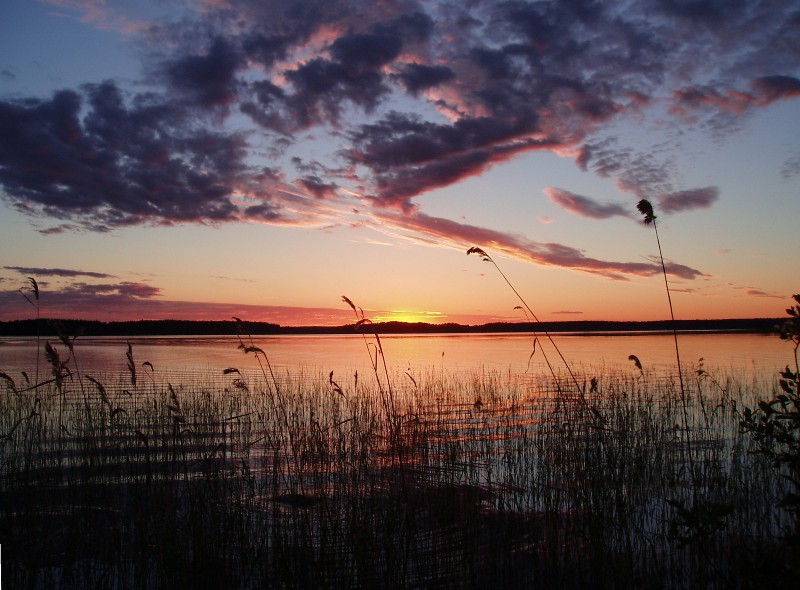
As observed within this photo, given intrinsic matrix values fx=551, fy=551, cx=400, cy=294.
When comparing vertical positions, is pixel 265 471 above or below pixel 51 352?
below

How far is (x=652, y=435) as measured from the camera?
11.0 metres

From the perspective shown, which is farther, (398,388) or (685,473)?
(398,388)

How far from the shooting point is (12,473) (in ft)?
25.6

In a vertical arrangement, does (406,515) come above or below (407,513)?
above

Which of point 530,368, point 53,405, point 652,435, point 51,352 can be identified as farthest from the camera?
point 530,368

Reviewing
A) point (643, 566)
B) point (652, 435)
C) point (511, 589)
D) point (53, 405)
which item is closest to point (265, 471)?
point (511, 589)

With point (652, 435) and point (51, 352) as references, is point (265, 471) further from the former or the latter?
point (652, 435)

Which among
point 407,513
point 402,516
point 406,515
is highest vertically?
point 406,515

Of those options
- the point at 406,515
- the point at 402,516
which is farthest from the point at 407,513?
the point at 402,516

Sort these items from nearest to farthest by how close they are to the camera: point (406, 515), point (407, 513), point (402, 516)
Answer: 1. point (406, 515)
2. point (407, 513)
3. point (402, 516)

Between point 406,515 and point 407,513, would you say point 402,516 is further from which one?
point 406,515

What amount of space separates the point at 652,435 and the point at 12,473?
36.2 ft

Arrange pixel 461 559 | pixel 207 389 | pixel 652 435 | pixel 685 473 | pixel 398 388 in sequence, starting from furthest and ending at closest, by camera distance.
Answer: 1. pixel 398 388
2. pixel 207 389
3. pixel 652 435
4. pixel 685 473
5. pixel 461 559

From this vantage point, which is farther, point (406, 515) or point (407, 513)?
point (407, 513)
